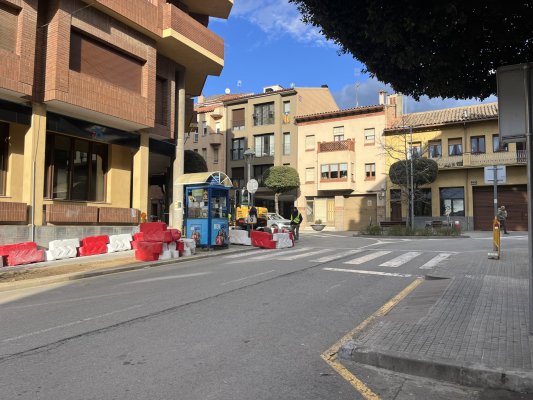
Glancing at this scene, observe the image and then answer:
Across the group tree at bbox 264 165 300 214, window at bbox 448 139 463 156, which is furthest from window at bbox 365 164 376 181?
tree at bbox 264 165 300 214

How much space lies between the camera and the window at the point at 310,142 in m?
43.1

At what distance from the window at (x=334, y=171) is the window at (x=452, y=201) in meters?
8.38

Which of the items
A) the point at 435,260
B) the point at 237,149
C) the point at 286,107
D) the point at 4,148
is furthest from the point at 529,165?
the point at 237,149

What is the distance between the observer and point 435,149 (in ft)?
119

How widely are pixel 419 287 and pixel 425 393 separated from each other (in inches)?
200

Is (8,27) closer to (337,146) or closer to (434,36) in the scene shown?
(434,36)

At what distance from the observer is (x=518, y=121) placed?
17.0 feet

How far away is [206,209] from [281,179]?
24680mm

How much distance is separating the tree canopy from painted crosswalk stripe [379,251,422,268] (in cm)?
1852

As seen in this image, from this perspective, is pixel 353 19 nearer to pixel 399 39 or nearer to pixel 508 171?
pixel 399 39

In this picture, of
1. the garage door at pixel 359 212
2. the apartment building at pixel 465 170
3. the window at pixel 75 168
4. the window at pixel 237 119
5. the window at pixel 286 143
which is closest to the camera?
the window at pixel 75 168

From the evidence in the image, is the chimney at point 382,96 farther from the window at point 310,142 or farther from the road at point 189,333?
the road at point 189,333

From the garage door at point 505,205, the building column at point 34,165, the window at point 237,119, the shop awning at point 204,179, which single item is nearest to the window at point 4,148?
the building column at point 34,165

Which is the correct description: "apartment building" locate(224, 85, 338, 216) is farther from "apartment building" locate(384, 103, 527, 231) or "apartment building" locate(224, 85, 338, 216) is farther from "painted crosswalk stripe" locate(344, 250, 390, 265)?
"painted crosswalk stripe" locate(344, 250, 390, 265)
